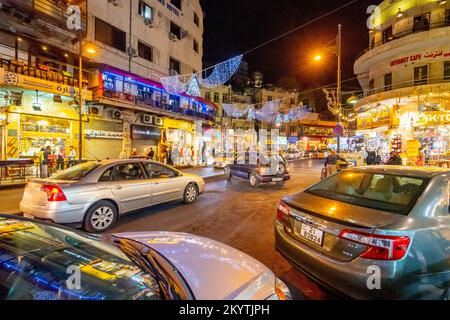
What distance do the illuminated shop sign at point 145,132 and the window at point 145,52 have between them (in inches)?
244

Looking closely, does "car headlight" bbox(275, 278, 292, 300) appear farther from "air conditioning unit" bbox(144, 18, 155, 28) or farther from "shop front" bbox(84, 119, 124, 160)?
"air conditioning unit" bbox(144, 18, 155, 28)

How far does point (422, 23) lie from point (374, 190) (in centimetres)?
2141

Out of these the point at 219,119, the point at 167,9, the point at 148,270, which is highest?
the point at 167,9

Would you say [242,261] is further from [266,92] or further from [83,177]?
[266,92]

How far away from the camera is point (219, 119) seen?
3728 centimetres

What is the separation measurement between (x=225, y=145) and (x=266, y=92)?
16.4 m

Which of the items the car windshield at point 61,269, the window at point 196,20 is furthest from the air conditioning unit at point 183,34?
the car windshield at point 61,269

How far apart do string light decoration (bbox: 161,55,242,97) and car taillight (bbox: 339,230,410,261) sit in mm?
11809

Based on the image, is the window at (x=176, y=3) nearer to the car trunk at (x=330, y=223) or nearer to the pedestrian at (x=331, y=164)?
the pedestrian at (x=331, y=164)

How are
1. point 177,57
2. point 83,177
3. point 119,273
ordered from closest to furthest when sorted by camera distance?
point 119,273 < point 83,177 < point 177,57

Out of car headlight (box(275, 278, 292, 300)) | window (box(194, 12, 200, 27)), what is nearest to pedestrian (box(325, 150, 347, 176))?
car headlight (box(275, 278, 292, 300))

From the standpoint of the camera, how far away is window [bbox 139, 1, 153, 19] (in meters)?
20.2

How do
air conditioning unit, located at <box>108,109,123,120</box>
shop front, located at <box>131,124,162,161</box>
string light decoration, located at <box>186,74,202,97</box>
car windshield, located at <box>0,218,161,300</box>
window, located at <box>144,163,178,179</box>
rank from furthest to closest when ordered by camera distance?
string light decoration, located at <box>186,74,202,97</box>, shop front, located at <box>131,124,162,161</box>, air conditioning unit, located at <box>108,109,123,120</box>, window, located at <box>144,163,178,179</box>, car windshield, located at <box>0,218,161,300</box>

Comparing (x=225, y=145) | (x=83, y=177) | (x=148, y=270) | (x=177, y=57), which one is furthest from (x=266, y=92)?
(x=148, y=270)
